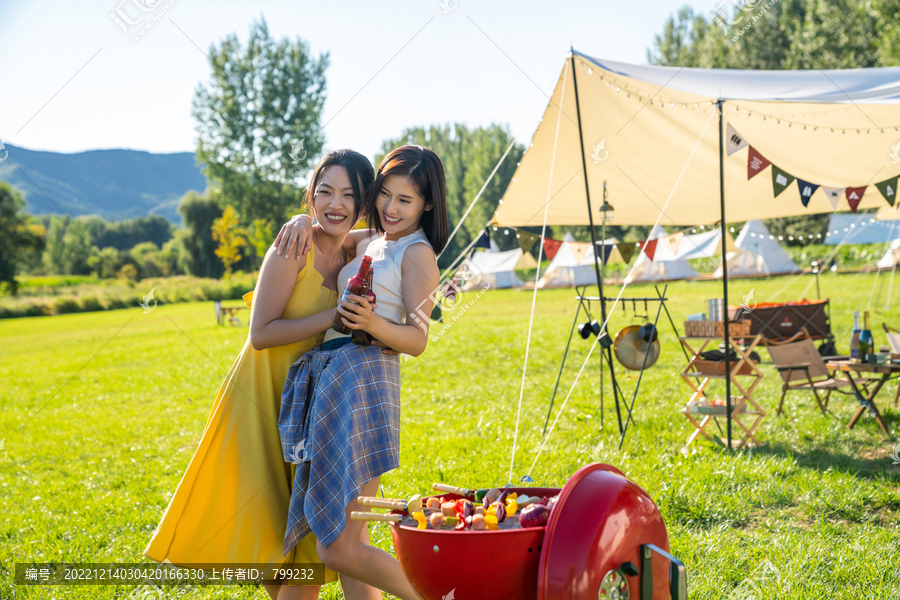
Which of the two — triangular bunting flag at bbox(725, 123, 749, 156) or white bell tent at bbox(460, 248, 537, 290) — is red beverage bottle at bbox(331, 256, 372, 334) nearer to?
triangular bunting flag at bbox(725, 123, 749, 156)

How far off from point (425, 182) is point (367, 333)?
1.95 feet

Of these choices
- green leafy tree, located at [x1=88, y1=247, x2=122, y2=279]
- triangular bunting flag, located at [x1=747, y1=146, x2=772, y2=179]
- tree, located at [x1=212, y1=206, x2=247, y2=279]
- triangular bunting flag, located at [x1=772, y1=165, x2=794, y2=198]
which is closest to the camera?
triangular bunting flag, located at [x1=747, y1=146, x2=772, y2=179]

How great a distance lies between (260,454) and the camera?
93.4 inches

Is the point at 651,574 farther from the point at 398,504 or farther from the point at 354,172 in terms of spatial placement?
the point at 354,172

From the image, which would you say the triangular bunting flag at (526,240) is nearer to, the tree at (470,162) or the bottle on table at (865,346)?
the bottle on table at (865,346)

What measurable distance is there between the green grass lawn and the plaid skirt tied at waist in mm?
1632

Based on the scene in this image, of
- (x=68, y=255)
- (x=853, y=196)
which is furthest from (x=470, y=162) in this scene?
(x=853, y=196)

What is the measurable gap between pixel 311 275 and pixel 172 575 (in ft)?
7.37

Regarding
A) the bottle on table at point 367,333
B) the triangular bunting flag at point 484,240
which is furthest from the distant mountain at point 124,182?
the bottle on table at point 367,333

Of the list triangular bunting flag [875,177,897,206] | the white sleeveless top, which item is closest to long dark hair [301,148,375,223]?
the white sleeveless top

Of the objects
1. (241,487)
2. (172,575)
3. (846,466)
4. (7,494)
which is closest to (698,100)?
(846,466)

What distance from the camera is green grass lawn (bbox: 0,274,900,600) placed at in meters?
3.41

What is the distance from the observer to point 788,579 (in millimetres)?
3062

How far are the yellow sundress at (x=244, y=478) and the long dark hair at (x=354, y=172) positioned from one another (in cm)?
25
